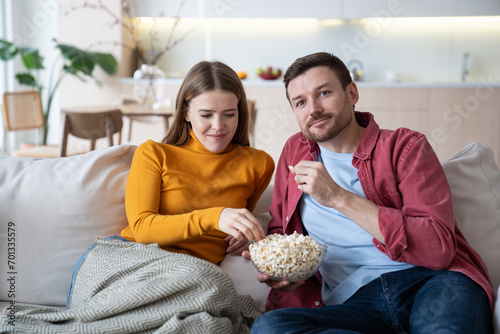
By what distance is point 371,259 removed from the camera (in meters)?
1.48

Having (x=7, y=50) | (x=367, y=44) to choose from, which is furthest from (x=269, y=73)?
(x=7, y=50)

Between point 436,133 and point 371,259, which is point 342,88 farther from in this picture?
point 436,133

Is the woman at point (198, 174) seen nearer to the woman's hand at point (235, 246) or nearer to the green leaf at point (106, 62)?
the woman's hand at point (235, 246)

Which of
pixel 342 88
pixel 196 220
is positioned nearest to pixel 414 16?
pixel 342 88

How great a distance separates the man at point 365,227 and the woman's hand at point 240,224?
113 mm

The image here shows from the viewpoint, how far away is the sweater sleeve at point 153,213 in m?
1.53

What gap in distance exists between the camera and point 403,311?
4.49 ft

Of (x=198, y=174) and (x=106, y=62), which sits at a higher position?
(x=106, y=62)

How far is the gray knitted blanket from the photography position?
49.3 inches

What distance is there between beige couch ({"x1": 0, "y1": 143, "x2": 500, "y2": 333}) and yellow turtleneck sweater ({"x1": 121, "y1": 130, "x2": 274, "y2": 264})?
0.10 m

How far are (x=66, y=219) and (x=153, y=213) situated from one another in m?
0.31

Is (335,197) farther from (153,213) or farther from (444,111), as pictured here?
(444,111)

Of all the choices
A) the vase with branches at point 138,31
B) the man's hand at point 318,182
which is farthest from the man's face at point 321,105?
the vase with branches at point 138,31

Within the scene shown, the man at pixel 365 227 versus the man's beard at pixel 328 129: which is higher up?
the man's beard at pixel 328 129
